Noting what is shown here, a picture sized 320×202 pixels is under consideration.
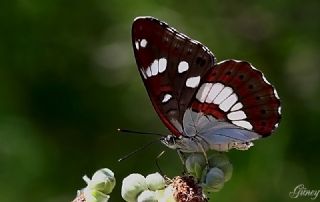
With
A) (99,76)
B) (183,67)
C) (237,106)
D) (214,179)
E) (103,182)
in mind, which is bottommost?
(214,179)

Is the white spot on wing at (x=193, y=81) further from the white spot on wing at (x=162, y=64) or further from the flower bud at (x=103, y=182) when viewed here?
the flower bud at (x=103, y=182)

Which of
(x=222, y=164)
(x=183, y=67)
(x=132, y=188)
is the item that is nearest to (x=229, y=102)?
(x=183, y=67)

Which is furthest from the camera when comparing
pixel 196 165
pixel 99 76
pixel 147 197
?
pixel 99 76

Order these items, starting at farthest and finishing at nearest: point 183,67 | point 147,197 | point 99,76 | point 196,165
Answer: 1. point 99,76
2. point 183,67
3. point 196,165
4. point 147,197

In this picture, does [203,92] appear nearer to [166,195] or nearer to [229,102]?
[229,102]

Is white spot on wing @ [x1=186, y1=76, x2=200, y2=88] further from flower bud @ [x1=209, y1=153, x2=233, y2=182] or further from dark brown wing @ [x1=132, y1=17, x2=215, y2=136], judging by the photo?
flower bud @ [x1=209, y1=153, x2=233, y2=182]

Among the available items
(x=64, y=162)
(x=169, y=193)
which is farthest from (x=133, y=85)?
(x=169, y=193)
